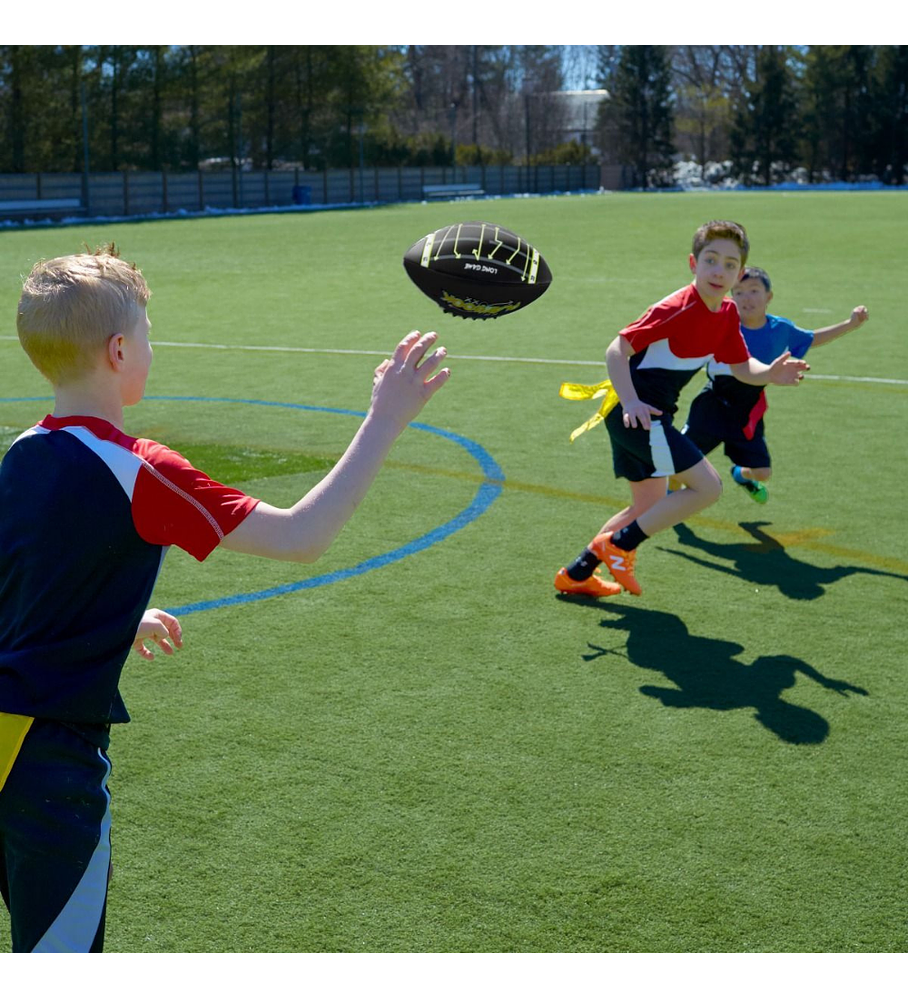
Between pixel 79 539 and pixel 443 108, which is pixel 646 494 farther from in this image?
pixel 443 108

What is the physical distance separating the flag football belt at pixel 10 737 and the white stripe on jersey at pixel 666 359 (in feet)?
14.6

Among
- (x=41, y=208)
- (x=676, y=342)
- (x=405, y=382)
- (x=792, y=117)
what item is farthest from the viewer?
(x=792, y=117)

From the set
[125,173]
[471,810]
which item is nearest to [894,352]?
[471,810]

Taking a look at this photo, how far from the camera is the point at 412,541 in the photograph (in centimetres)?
706

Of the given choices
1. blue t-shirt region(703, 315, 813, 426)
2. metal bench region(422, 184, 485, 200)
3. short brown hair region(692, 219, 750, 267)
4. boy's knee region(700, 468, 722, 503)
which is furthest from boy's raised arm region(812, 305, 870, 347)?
metal bench region(422, 184, 485, 200)

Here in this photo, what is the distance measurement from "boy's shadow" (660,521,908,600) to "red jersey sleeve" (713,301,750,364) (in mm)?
1124

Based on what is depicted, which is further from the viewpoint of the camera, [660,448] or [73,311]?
[660,448]

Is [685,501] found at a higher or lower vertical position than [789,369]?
lower

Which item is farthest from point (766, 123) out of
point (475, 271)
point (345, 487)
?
point (345, 487)

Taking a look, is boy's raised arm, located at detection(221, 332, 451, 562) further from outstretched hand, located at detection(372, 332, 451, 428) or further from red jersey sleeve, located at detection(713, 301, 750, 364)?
red jersey sleeve, located at detection(713, 301, 750, 364)

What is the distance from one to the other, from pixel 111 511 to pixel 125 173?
49.5 m

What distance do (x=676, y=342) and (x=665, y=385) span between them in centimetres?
24

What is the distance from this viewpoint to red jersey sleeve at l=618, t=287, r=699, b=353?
6.23m

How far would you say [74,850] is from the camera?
2.59m
